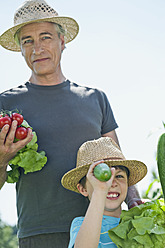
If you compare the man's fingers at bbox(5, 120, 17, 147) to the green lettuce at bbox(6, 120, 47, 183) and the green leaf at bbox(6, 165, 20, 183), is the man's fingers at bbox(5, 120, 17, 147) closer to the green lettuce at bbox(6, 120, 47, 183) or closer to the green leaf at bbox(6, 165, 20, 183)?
the green lettuce at bbox(6, 120, 47, 183)

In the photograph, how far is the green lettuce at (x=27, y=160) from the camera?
144 inches

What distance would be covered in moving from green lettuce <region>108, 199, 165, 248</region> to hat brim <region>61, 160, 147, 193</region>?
481mm

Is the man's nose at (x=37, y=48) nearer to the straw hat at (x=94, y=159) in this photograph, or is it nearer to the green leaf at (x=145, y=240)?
the straw hat at (x=94, y=159)

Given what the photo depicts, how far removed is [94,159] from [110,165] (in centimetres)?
15

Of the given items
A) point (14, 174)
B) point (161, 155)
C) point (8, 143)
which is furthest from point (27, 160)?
point (161, 155)

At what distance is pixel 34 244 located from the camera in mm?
3676

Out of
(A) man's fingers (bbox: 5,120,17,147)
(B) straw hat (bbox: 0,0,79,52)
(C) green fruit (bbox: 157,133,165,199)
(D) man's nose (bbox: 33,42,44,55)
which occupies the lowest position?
(C) green fruit (bbox: 157,133,165,199)

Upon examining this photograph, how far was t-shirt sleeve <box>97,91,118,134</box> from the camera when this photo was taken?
4273mm

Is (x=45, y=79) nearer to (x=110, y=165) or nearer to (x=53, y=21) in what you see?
(x=53, y=21)

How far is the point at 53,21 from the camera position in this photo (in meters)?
4.26

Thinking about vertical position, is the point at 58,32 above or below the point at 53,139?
above

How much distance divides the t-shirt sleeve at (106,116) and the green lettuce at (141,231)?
1.24 meters

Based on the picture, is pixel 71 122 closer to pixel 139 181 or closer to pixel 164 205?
pixel 139 181

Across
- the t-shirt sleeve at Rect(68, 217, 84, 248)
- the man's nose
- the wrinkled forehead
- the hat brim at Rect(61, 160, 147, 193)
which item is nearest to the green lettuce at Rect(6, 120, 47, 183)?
the hat brim at Rect(61, 160, 147, 193)
